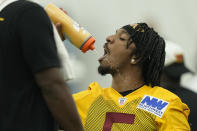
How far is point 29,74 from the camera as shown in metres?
1.94

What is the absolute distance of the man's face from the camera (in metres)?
3.31

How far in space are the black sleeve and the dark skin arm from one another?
0.03 metres

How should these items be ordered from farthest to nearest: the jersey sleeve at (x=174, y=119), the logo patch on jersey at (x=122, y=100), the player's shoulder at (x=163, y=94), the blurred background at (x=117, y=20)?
1. the blurred background at (x=117, y=20)
2. the logo patch on jersey at (x=122, y=100)
3. the player's shoulder at (x=163, y=94)
4. the jersey sleeve at (x=174, y=119)

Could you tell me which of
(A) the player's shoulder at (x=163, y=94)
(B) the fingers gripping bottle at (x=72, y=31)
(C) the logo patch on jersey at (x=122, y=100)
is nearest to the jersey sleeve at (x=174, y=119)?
(A) the player's shoulder at (x=163, y=94)

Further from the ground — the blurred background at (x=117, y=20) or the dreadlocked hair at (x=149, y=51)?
the dreadlocked hair at (x=149, y=51)

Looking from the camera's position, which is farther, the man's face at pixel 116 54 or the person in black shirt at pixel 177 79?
the person in black shirt at pixel 177 79

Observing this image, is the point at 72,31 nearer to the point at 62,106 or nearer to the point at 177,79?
the point at 62,106

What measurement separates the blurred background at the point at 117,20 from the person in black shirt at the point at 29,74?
2.34 metres

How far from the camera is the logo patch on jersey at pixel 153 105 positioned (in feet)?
9.91

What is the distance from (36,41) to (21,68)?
136 mm

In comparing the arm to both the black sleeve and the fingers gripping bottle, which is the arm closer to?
the black sleeve

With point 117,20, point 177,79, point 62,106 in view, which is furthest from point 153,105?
point 117,20

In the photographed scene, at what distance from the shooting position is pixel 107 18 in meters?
5.60

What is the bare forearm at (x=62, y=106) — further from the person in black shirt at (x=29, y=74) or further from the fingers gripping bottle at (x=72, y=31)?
the fingers gripping bottle at (x=72, y=31)
